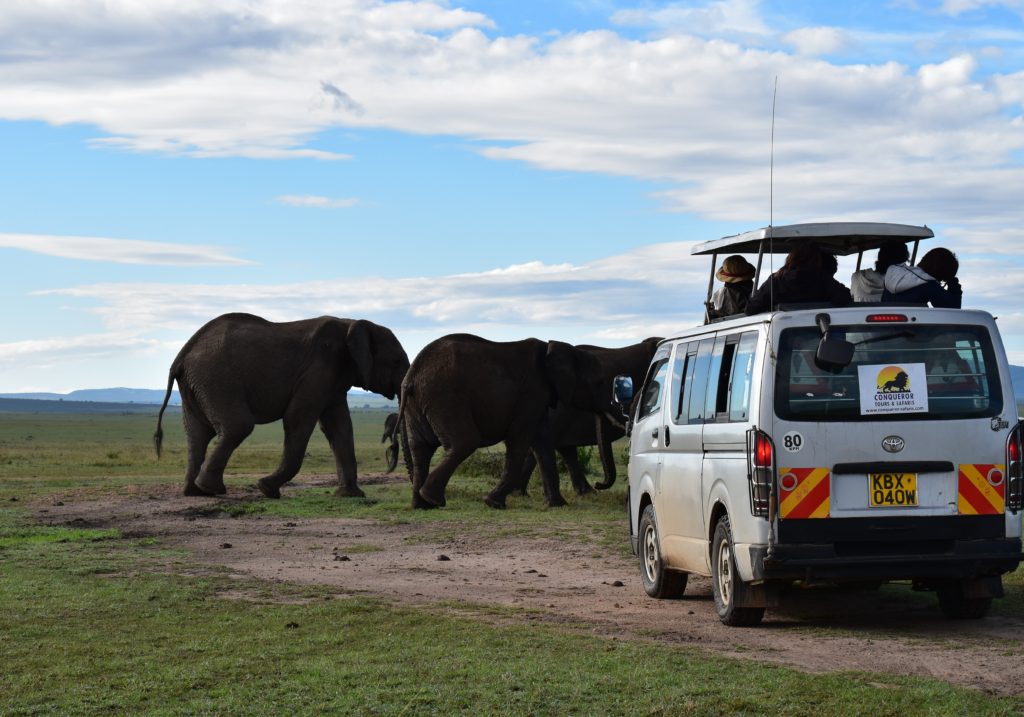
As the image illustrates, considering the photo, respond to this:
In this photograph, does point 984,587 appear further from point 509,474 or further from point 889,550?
point 509,474

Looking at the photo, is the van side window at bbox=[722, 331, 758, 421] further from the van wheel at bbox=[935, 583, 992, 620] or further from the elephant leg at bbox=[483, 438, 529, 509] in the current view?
the elephant leg at bbox=[483, 438, 529, 509]

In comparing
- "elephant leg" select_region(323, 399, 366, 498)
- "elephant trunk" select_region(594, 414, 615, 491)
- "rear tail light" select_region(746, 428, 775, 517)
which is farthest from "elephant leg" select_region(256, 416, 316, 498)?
"rear tail light" select_region(746, 428, 775, 517)

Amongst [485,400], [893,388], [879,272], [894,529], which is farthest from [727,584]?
[485,400]

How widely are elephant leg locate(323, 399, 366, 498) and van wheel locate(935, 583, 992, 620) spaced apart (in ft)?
49.5

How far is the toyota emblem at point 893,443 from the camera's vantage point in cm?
1039

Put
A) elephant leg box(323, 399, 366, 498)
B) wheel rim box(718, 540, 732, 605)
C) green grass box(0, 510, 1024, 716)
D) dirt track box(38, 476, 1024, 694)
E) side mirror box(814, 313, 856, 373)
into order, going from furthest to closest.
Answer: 1. elephant leg box(323, 399, 366, 498)
2. wheel rim box(718, 540, 732, 605)
3. side mirror box(814, 313, 856, 373)
4. dirt track box(38, 476, 1024, 694)
5. green grass box(0, 510, 1024, 716)

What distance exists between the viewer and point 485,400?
22.7m

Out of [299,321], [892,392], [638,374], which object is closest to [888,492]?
[892,392]

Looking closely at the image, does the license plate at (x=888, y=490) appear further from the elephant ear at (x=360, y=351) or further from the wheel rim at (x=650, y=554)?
the elephant ear at (x=360, y=351)

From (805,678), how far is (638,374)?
55.8 feet

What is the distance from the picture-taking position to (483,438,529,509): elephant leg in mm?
22797

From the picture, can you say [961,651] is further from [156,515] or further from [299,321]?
[299,321]

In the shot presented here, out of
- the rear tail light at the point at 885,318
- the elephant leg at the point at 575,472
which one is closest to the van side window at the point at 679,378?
the rear tail light at the point at 885,318

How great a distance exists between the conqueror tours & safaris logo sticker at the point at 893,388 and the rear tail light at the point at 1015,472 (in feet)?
2.14
